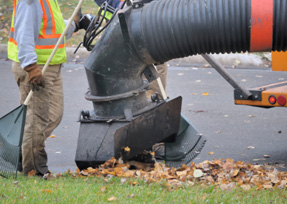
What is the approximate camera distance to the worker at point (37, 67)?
4379 mm

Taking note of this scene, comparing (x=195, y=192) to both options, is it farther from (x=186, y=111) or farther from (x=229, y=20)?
(x=186, y=111)

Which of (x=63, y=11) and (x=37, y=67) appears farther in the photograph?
(x=63, y=11)

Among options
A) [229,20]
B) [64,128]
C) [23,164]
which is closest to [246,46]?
[229,20]

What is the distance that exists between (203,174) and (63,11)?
859 centimetres

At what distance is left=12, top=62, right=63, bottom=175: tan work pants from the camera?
4680 mm

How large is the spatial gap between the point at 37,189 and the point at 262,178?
66.9 inches

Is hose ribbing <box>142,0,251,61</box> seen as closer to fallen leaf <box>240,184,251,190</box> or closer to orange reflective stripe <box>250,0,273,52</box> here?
orange reflective stripe <box>250,0,273,52</box>

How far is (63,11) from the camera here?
12.3m

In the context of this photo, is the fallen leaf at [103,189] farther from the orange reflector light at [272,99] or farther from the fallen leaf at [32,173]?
the orange reflector light at [272,99]

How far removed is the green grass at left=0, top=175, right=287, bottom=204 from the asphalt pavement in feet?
4.24

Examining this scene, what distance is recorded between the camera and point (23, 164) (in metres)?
4.81

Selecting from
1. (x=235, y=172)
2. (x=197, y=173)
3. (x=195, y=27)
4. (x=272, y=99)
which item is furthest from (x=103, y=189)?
(x=272, y=99)

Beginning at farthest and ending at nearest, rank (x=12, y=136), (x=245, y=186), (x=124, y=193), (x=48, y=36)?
(x=48, y=36)
(x=12, y=136)
(x=245, y=186)
(x=124, y=193)

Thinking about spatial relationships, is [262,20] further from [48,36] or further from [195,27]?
[48,36]
